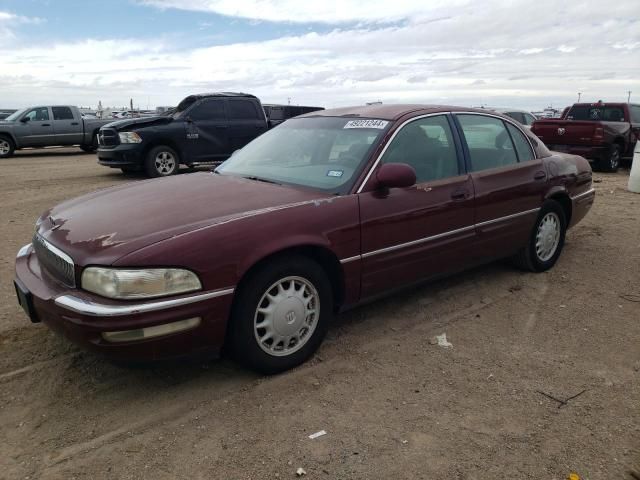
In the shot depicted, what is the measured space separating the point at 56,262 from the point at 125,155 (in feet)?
27.8

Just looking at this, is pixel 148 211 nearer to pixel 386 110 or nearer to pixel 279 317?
pixel 279 317

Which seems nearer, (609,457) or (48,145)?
(609,457)

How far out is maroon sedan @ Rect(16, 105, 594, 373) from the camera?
2744 millimetres

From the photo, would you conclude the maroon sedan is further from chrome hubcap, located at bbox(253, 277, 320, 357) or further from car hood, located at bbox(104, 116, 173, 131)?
car hood, located at bbox(104, 116, 173, 131)

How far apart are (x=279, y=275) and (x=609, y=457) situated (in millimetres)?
1908

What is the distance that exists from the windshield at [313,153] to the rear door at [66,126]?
15.3 metres

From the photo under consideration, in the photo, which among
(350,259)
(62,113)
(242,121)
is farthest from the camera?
(62,113)

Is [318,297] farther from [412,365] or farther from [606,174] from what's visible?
[606,174]

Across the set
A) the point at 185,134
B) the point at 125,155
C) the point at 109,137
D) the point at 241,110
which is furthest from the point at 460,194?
the point at 109,137

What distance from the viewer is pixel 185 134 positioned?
11.3 m

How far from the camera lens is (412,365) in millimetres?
3418

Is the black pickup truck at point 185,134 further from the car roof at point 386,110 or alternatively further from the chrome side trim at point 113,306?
the chrome side trim at point 113,306

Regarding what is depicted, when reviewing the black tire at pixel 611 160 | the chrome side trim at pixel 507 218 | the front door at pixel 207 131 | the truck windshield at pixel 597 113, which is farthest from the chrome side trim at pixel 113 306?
the truck windshield at pixel 597 113

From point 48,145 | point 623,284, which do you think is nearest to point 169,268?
point 623,284
